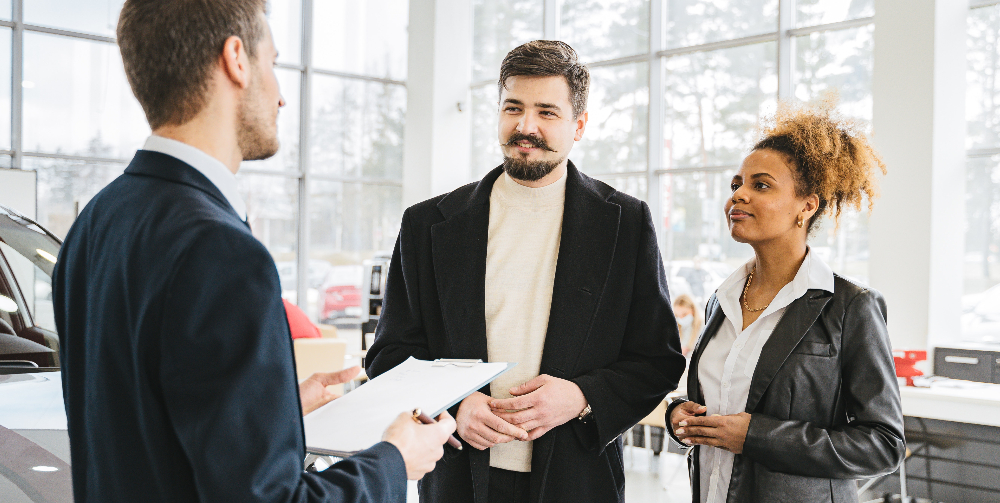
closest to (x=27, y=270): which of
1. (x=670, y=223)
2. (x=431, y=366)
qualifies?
(x=431, y=366)

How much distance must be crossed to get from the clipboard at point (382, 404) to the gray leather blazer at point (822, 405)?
0.71 metres

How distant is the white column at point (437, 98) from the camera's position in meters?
10.1

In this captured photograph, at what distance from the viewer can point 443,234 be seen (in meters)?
1.76

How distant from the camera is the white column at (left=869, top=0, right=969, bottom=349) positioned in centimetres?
565

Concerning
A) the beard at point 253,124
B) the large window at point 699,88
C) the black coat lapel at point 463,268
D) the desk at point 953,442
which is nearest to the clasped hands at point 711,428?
the black coat lapel at point 463,268

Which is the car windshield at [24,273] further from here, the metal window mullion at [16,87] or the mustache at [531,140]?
the metal window mullion at [16,87]

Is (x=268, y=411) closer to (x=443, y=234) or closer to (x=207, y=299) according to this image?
(x=207, y=299)

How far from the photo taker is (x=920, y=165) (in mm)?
5648

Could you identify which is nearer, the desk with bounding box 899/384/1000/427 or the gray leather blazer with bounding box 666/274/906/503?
the gray leather blazer with bounding box 666/274/906/503

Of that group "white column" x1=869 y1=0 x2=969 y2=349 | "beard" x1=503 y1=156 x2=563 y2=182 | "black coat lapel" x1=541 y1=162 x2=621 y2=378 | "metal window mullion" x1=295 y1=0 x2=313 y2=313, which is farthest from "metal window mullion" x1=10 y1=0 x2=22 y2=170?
"white column" x1=869 y1=0 x2=969 y2=349

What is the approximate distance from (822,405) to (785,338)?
159mm

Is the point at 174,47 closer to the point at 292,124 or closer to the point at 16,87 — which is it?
the point at 16,87

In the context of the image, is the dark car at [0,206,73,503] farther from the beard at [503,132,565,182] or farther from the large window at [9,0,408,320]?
the large window at [9,0,408,320]

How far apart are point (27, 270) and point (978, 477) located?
521 centimetres
